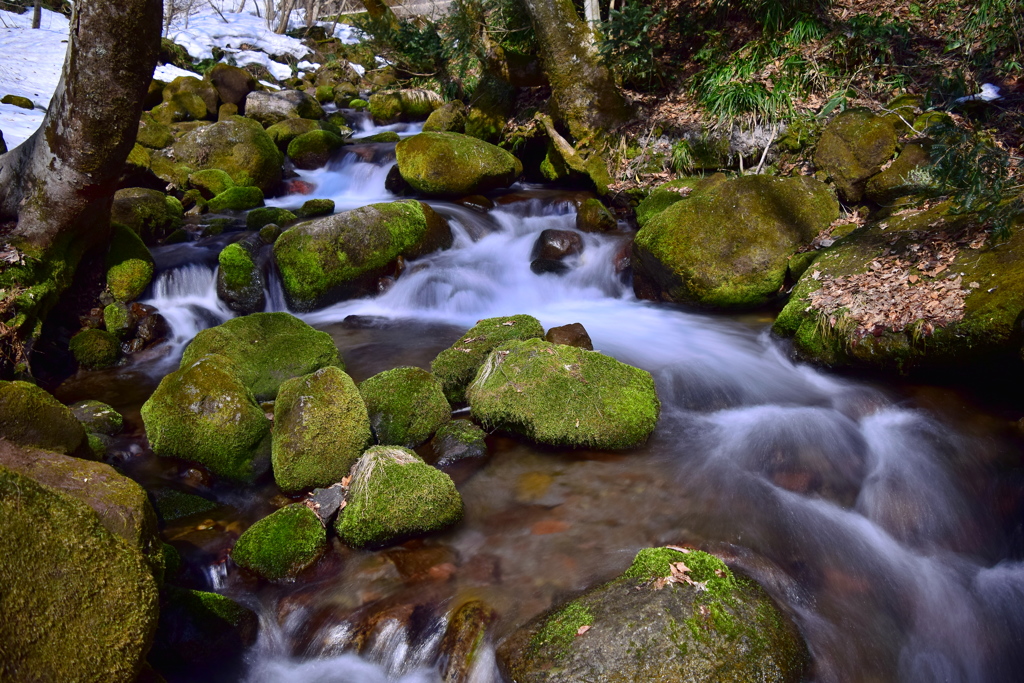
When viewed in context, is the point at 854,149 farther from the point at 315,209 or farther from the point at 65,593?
the point at 65,593

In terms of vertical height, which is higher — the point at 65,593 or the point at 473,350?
the point at 65,593

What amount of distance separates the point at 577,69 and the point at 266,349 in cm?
812

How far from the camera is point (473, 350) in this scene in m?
5.94

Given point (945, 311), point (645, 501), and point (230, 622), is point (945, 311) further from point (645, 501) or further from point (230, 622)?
point (230, 622)

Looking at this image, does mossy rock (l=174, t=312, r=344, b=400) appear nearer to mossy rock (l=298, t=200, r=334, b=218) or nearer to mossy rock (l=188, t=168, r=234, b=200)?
mossy rock (l=298, t=200, r=334, b=218)

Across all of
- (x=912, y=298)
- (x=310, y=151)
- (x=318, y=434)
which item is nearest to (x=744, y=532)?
(x=912, y=298)

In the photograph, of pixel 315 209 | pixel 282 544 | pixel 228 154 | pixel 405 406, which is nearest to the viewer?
pixel 282 544

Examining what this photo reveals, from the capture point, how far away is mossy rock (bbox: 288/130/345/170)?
1427 centimetres

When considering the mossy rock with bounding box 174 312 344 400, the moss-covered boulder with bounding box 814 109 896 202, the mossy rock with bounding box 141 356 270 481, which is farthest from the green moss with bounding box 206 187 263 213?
the moss-covered boulder with bounding box 814 109 896 202

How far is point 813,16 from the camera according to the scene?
974 centimetres

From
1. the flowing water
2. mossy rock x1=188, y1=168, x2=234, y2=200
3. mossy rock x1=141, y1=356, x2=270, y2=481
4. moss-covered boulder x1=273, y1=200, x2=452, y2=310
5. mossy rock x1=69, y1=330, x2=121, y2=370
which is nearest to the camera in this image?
the flowing water

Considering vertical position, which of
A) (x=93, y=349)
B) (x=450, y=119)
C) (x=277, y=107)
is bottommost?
(x=93, y=349)

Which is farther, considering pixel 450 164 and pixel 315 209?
pixel 315 209

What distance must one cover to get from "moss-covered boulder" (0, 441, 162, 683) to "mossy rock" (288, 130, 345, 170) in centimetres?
1357
